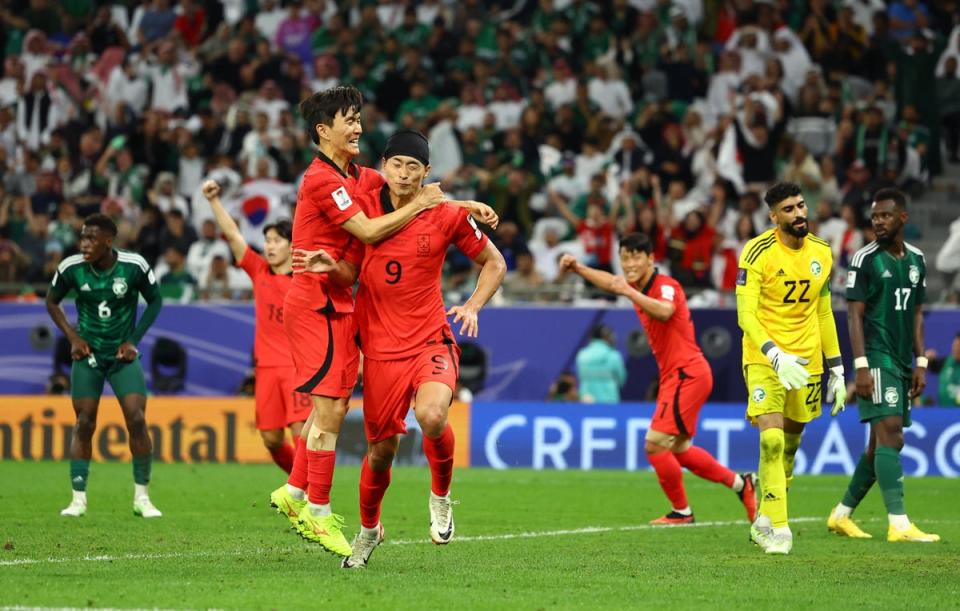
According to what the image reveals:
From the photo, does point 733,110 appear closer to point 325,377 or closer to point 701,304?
point 701,304

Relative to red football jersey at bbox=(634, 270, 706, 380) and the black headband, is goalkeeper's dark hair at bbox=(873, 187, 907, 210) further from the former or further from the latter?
the black headband

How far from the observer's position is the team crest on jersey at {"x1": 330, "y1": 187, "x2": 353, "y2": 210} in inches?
374

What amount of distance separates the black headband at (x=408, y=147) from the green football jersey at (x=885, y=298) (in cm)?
422

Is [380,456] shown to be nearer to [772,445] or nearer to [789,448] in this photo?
[772,445]

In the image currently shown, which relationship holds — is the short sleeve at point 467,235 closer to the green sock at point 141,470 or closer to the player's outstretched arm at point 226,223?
the player's outstretched arm at point 226,223

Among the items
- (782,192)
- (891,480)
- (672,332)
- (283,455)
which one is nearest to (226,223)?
(283,455)

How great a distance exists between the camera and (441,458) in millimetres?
9789

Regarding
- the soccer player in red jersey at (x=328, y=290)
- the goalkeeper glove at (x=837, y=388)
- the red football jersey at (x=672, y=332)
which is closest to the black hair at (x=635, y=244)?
the red football jersey at (x=672, y=332)

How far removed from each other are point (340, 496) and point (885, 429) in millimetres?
5781

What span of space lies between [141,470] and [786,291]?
232 inches

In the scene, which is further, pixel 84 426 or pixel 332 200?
pixel 84 426

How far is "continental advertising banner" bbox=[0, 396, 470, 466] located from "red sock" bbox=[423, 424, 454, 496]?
11.8m

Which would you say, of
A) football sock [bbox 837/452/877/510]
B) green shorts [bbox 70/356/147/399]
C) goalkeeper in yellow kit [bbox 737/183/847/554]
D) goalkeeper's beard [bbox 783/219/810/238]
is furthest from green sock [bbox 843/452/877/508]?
green shorts [bbox 70/356/147/399]

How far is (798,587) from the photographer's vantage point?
9.10 m
